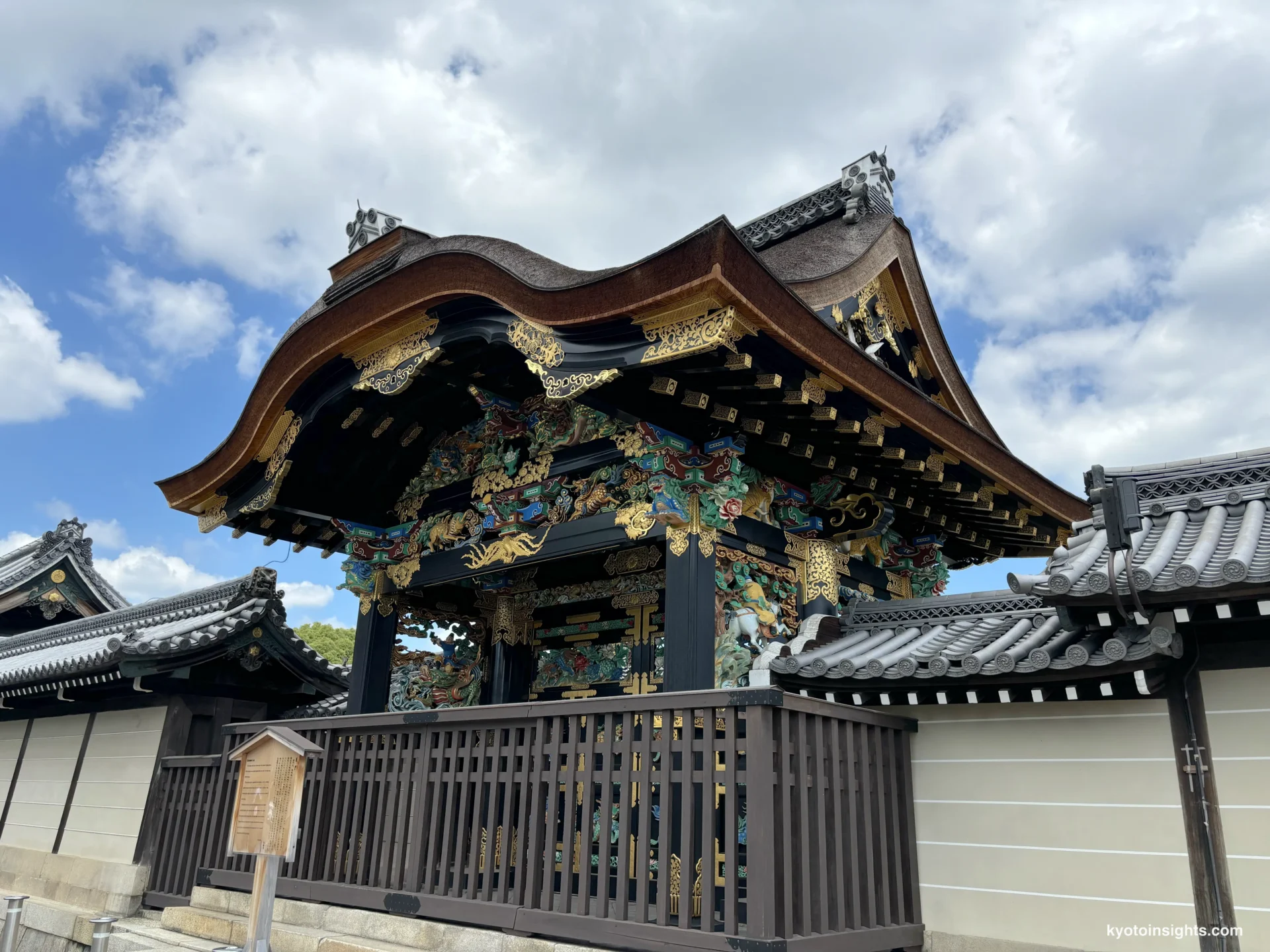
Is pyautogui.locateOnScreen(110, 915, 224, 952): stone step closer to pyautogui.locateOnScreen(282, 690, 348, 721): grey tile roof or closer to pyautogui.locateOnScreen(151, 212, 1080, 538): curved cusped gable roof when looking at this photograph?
pyautogui.locateOnScreen(282, 690, 348, 721): grey tile roof

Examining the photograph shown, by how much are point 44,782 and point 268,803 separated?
23.5 ft

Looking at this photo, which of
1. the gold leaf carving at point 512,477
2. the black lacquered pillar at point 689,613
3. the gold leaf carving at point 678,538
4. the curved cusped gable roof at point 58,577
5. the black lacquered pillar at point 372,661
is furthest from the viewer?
the curved cusped gable roof at point 58,577

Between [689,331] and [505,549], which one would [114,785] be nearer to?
[505,549]

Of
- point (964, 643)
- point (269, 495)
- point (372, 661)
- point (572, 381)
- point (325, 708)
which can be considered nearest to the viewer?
point (964, 643)

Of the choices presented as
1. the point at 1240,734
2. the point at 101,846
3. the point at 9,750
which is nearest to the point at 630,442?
the point at 1240,734

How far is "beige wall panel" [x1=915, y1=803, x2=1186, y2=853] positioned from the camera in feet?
15.5

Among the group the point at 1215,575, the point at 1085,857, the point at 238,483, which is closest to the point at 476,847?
the point at 1085,857

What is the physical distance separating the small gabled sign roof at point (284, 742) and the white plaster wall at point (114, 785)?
3955 mm

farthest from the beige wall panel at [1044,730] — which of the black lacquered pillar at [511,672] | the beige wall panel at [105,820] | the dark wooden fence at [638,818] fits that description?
the beige wall panel at [105,820]

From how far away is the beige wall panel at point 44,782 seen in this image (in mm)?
10078

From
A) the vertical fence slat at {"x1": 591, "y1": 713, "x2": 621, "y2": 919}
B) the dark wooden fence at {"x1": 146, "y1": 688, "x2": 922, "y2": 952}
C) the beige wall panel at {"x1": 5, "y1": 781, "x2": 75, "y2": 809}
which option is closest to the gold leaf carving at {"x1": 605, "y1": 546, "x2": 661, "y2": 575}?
the dark wooden fence at {"x1": 146, "y1": 688, "x2": 922, "y2": 952}

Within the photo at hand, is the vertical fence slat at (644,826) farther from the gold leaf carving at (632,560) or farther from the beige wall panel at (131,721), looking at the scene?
the beige wall panel at (131,721)

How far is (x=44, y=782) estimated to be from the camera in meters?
10.5

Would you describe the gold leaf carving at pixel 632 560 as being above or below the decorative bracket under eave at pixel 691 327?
below
